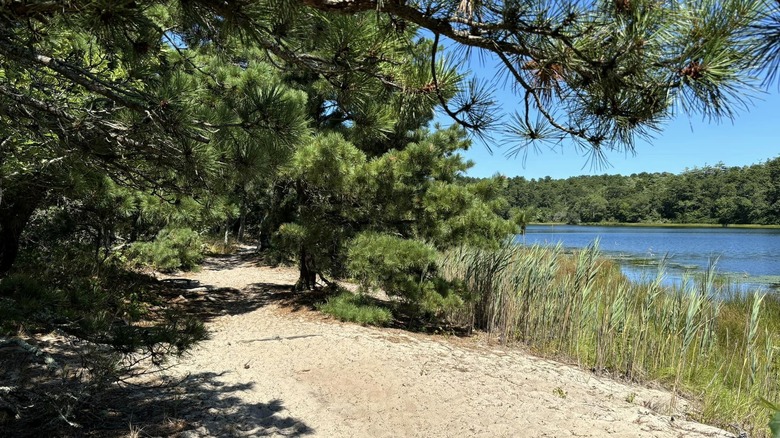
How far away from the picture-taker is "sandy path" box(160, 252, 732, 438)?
3.07 m

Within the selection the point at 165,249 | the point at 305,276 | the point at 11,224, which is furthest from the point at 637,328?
the point at 165,249

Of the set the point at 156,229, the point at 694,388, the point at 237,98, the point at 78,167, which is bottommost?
the point at 694,388

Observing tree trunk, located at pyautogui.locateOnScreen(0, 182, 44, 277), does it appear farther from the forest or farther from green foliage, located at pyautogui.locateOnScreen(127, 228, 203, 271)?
green foliage, located at pyautogui.locateOnScreen(127, 228, 203, 271)

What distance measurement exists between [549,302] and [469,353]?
3.98ft

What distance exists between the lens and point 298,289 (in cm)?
743

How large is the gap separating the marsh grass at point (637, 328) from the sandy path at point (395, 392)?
14.3 inches

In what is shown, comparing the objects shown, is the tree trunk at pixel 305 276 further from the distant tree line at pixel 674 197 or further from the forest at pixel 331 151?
the distant tree line at pixel 674 197

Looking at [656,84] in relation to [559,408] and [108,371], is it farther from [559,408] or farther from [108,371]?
[559,408]

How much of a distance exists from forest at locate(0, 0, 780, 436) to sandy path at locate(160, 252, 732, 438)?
52 centimetres

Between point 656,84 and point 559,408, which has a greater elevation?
point 656,84

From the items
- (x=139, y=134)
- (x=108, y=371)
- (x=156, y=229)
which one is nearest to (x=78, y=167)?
(x=139, y=134)

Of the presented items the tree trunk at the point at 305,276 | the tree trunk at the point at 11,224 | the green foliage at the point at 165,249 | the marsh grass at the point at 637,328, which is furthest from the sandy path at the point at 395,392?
the green foliage at the point at 165,249

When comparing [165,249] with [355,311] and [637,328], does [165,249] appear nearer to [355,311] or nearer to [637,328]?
[355,311]

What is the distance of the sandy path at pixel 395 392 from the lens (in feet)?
10.1
